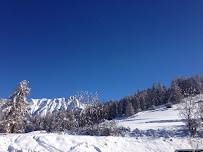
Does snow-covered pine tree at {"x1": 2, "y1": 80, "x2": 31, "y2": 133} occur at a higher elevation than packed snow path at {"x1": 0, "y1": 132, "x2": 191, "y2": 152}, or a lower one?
higher

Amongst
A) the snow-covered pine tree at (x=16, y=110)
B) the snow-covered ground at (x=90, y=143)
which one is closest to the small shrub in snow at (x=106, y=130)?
the snow-covered ground at (x=90, y=143)

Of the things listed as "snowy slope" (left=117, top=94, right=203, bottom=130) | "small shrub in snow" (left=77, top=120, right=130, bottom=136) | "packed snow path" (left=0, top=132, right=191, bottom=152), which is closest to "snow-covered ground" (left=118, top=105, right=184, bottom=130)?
"snowy slope" (left=117, top=94, right=203, bottom=130)

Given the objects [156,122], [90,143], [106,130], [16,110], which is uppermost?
[16,110]

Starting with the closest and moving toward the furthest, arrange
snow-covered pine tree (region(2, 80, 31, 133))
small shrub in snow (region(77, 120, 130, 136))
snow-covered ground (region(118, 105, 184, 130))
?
small shrub in snow (region(77, 120, 130, 136))
snow-covered ground (region(118, 105, 184, 130))
snow-covered pine tree (region(2, 80, 31, 133))

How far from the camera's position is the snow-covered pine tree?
15898 mm

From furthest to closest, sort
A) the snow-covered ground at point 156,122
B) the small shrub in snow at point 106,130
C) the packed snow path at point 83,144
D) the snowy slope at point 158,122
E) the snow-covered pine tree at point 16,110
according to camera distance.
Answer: the snow-covered pine tree at point 16,110 → the snow-covered ground at point 156,122 → the snowy slope at point 158,122 → the small shrub in snow at point 106,130 → the packed snow path at point 83,144

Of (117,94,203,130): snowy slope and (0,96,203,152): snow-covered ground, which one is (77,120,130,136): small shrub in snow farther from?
(117,94,203,130): snowy slope

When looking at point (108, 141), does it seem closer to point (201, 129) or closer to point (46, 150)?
point (46, 150)

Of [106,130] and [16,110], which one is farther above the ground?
[16,110]

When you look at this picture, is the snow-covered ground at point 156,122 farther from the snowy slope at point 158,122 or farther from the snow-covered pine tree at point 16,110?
the snow-covered pine tree at point 16,110

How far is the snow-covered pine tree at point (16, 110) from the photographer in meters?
15.9

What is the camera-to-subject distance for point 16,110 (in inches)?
657

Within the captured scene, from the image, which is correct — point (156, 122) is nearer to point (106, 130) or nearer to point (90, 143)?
point (106, 130)

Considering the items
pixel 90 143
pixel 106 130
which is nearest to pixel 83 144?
pixel 90 143
